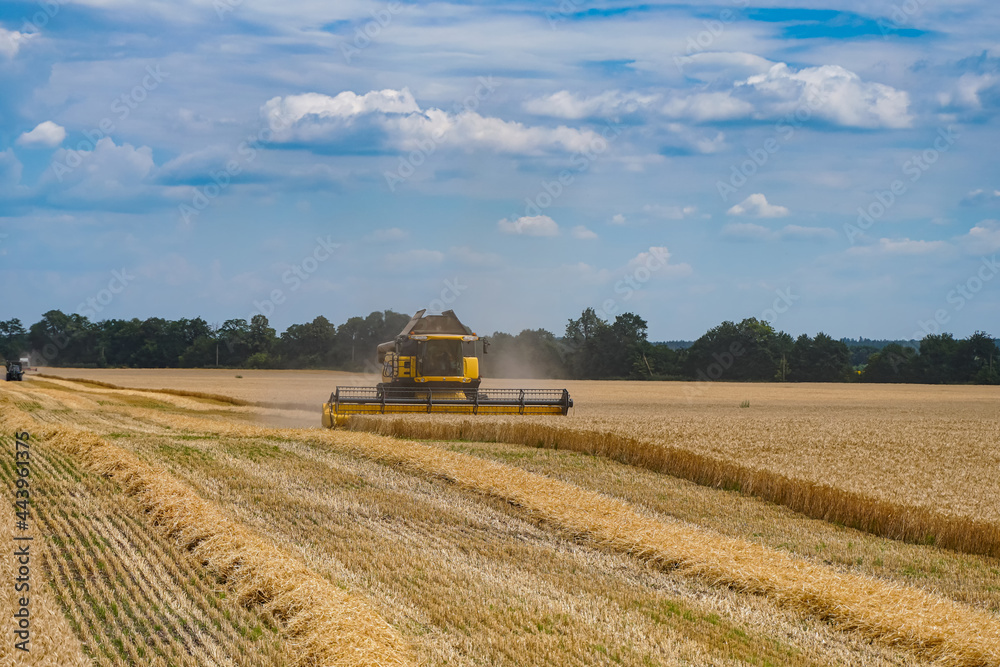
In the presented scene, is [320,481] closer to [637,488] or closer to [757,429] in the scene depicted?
[637,488]

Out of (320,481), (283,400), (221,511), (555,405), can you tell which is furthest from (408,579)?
(283,400)

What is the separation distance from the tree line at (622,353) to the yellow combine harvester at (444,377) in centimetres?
3780

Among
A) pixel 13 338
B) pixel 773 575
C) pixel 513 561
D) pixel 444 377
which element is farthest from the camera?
pixel 13 338

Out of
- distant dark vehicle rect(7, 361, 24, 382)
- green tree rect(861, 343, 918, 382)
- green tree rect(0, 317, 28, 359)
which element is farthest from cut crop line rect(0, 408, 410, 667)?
green tree rect(0, 317, 28, 359)

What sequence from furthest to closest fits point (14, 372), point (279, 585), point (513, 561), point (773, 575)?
point (14, 372)
point (513, 561)
point (773, 575)
point (279, 585)

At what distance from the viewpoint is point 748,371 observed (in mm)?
78000

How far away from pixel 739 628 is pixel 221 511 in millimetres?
6248

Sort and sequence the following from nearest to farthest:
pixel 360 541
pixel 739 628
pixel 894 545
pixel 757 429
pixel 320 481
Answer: pixel 739 628
pixel 360 541
pixel 894 545
pixel 320 481
pixel 757 429

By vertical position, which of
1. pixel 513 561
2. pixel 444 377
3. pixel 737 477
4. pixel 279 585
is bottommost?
pixel 513 561

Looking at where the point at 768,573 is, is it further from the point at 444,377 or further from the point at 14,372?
the point at 14,372

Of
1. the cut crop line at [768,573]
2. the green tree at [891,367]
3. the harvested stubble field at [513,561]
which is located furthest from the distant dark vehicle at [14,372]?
the green tree at [891,367]

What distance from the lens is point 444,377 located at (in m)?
24.5

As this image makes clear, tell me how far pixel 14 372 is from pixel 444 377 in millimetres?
33926

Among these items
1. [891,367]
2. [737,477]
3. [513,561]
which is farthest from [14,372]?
[891,367]
